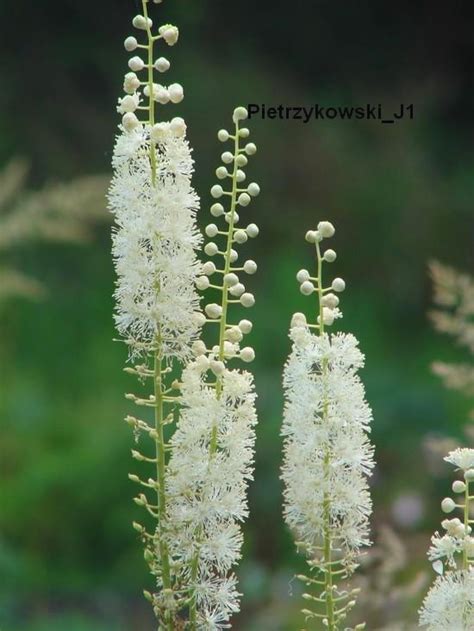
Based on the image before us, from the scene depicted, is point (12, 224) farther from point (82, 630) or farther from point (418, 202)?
point (418, 202)

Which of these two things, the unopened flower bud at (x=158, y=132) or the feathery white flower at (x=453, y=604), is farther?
the unopened flower bud at (x=158, y=132)

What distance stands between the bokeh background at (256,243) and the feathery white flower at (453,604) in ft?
5.53

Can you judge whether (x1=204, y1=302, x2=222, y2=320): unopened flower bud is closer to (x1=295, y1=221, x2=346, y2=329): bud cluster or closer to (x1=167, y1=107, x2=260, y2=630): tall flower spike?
(x1=167, y1=107, x2=260, y2=630): tall flower spike

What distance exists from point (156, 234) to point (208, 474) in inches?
11.6

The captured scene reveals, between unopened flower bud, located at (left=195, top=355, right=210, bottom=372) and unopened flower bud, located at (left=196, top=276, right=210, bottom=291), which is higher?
unopened flower bud, located at (left=196, top=276, right=210, bottom=291)

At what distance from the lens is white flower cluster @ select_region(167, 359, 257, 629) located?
142 cm

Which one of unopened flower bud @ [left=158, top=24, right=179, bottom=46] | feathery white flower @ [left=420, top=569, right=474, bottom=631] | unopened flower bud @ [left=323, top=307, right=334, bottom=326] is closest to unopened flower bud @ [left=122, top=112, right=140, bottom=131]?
unopened flower bud @ [left=158, top=24, right=179, bottom=46]

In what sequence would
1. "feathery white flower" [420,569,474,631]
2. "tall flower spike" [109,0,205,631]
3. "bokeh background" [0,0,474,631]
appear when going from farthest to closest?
"bokeh background" [0,0,474,631], "tall flower spike" [109,0,205,631], "feathery white flower" [420,569,474,631]

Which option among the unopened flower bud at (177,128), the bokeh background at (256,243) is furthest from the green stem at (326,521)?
the bokeh background at (256,243)

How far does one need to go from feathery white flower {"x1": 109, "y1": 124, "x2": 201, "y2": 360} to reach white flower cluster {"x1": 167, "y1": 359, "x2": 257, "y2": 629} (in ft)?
0.23

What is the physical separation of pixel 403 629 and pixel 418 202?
320 centimetres

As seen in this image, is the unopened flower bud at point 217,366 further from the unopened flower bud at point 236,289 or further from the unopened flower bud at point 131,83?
the unopened flower bud at point 131,83

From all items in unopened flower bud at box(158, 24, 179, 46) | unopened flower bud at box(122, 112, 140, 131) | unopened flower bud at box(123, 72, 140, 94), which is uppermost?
unopened flower bud at box(158, 24, 179, 46)

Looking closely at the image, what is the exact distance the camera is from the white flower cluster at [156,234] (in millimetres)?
1448
